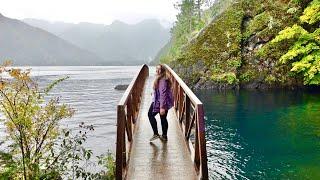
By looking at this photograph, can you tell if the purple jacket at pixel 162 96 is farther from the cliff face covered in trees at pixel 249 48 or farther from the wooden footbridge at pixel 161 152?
the cliff face covered in trees at pixel 249 48

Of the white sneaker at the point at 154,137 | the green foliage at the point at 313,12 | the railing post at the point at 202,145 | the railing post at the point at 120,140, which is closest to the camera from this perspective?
the railing post at the point at 120,140

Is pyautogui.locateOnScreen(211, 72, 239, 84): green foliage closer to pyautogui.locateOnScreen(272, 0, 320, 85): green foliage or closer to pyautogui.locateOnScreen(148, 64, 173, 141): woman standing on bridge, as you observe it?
pyautogui.locateOnScreen(272, 0, 320, 85): green foliage

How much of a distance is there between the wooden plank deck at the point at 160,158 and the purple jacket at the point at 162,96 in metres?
1.11

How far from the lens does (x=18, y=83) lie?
39.0ft

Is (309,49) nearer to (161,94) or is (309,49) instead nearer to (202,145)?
(161,94)

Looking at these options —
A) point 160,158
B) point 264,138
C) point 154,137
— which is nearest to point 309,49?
point 264,138

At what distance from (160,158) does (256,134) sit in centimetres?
1247

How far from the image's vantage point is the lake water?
600 inches

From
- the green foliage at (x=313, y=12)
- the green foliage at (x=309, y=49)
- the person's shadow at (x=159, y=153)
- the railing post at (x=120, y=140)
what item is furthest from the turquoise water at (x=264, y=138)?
the green foliage at (x=313, y=12)

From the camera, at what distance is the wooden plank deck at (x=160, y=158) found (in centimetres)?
877

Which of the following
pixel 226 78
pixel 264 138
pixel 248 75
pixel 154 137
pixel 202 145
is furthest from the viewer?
pixel 226 78

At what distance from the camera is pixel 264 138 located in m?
20.2

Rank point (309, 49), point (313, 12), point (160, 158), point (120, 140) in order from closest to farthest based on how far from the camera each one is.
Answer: point (120, 140) < point (160, 158) < point (313, 12) < point (309, 49)

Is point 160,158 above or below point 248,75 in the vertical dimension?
below
